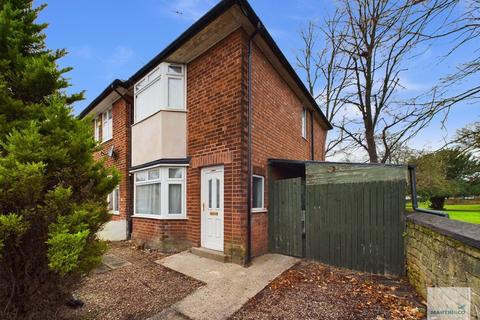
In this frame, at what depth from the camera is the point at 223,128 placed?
23.4 feet

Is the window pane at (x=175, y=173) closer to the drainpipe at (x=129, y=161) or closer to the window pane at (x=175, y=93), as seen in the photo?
the window pane at (x=175, y=93)

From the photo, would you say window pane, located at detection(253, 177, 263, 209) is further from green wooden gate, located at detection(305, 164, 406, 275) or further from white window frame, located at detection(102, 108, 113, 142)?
white window frame, located at detection(102, 108, 113, 142)

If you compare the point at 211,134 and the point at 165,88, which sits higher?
the point at 165,88

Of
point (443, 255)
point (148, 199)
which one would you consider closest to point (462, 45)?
point (443, 255)

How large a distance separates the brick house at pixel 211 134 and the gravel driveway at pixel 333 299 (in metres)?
1.57

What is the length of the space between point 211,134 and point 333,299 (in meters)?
4.74

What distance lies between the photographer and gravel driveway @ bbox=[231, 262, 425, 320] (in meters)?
4.17

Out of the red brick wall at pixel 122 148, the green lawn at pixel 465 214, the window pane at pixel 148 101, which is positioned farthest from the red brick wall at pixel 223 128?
the green lawn at pixel 465 214

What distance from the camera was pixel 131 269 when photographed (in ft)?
21.4

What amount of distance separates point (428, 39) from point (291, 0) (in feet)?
11.0

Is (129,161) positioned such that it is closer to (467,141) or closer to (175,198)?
(175,198)

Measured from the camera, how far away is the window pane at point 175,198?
804cm

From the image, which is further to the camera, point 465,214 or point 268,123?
point 465,214

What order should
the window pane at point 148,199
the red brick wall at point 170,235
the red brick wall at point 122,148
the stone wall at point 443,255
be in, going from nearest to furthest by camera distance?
the stone wall at point 443,255 < the red brick wall at point 170,235 < the window pane at point 148,199 < the red brick wall at point 122,148
